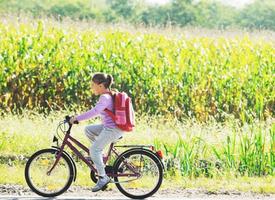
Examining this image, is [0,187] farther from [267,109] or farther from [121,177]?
[267,109]

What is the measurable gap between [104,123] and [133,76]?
9.26 meters

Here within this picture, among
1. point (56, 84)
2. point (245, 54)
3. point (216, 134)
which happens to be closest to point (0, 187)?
point (216, 134)

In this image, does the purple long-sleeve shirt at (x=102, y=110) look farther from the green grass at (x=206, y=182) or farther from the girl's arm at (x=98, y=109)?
the green grass at (x=206, y=182)

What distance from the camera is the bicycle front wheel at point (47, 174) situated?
934 cm

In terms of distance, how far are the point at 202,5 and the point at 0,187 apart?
217 ft

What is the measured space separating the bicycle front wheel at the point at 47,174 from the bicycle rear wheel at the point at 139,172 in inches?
20.9

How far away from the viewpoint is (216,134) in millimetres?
13703

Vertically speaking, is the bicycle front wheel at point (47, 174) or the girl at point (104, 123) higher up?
the girl at point (104, 123)

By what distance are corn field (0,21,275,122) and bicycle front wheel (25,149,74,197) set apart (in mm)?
8081

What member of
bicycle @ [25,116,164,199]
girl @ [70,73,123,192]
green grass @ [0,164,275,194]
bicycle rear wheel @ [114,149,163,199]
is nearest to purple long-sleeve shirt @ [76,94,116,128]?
girl @ [70,73,123,192]

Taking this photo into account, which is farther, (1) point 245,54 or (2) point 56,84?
(1) point 245,54

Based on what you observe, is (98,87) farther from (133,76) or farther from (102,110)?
(133,76)

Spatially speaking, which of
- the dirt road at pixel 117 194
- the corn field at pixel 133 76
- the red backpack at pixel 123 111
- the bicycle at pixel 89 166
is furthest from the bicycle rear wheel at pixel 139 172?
the corn field at pixel 133 76

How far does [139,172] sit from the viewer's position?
30.6ft
